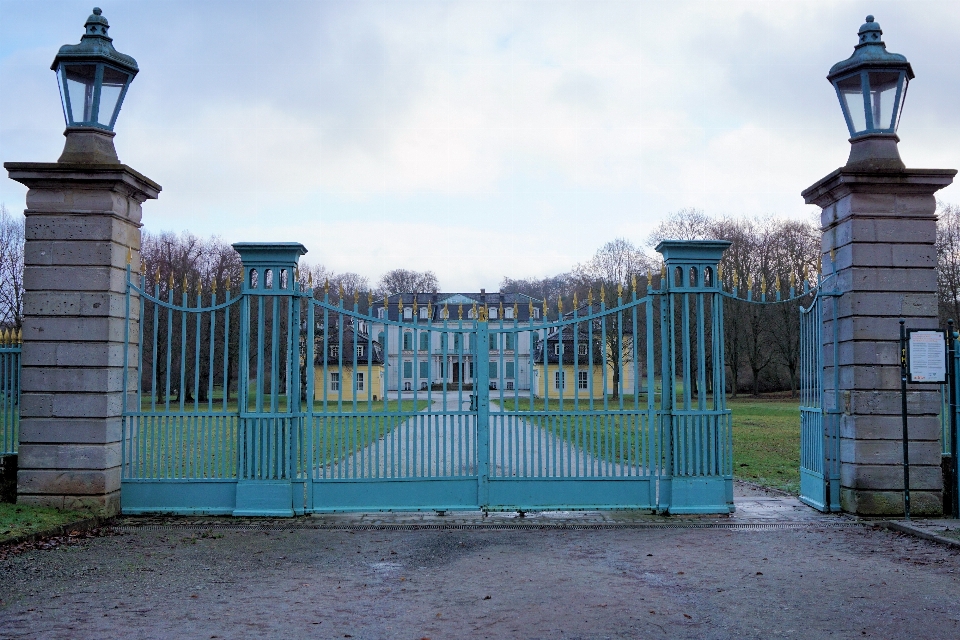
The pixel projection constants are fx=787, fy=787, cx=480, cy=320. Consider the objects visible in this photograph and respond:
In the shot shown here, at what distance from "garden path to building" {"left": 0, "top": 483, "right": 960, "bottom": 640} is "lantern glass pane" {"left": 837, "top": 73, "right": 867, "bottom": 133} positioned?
4.51 meters

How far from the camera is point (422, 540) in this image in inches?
302

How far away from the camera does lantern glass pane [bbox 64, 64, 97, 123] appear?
8.69m

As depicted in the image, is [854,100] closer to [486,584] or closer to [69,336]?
[486,584]

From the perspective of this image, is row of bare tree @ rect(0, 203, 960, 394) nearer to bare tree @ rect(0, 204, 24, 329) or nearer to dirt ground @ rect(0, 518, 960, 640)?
bare tree @ rect(0, 204, 24, 329)

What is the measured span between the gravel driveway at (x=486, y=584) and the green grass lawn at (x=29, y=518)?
20.0 inches

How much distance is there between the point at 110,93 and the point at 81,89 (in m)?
0.30

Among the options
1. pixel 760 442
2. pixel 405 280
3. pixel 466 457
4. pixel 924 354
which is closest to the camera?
pixel 924 354

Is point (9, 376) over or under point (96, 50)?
under

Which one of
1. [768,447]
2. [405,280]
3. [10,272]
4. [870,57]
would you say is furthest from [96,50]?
[405,280]

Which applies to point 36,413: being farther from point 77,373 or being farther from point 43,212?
point 43,212

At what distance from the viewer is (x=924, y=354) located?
8.44 metres

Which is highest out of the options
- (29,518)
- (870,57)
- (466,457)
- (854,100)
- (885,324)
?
(870,57)

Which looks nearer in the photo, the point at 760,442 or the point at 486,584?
the point at 486,584

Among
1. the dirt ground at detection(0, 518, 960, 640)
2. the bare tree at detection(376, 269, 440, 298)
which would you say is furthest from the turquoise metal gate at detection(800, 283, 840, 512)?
the bare tree at detection(376, 269, 440, 298)
